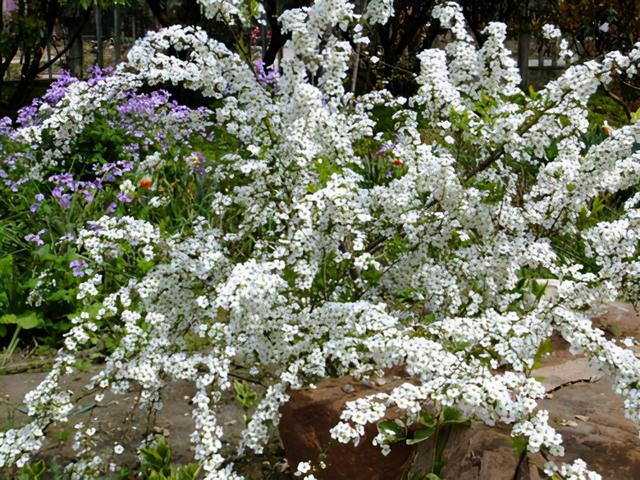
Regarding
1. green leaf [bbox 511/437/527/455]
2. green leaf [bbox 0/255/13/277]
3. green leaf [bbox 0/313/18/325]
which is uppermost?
green leaf [bbox 511/437/527/455]

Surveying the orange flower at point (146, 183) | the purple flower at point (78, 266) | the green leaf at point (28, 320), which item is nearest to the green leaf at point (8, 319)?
the green leaf at point (28, 320)

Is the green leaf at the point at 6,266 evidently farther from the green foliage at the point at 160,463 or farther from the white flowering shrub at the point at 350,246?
the green foliage at the point at 160,463

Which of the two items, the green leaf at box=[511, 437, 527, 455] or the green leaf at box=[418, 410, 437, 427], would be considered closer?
the green leaf at box=[511, 437, 527, 455]

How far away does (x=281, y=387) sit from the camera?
2.65m

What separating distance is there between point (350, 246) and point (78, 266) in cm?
209

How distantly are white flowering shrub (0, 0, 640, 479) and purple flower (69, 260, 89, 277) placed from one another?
4.45 feet

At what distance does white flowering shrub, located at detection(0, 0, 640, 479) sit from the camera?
2.50 metres

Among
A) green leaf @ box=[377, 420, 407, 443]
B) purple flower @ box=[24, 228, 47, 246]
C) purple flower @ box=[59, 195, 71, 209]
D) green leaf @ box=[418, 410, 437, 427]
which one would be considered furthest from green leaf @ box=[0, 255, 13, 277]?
green leaf @ box=[418, 410, 437, 427]

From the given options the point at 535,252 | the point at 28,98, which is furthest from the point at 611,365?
the point at 28,98

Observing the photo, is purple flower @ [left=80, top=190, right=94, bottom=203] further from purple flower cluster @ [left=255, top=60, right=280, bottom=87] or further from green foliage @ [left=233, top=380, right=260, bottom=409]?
green foliage @ [left=233, top=380, right=260, bottom=409]

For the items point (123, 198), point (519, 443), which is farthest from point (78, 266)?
point (519, 443)

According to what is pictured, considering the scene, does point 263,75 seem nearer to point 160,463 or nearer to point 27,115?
point 160,463

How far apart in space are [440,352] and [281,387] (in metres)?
0.59

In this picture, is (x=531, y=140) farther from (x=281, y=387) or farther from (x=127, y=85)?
(x=127, y=85)
